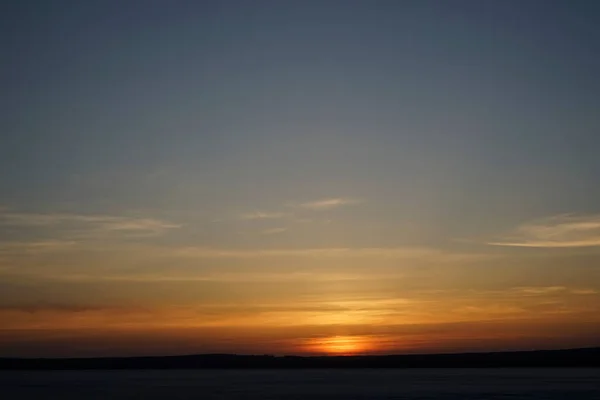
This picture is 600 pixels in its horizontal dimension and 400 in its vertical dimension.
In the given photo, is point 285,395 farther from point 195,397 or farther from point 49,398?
point 49,398

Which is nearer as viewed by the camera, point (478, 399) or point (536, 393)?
point (478, 399)

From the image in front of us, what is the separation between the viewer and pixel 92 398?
5669cm

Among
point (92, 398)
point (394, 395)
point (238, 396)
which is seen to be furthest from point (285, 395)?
point (92, 398)

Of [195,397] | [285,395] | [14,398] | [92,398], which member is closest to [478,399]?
[285,395]

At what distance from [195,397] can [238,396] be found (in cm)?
305

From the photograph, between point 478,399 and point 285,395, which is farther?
point 285,395

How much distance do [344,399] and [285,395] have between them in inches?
284

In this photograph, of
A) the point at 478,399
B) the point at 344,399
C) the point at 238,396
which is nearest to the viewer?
the point at 478,399

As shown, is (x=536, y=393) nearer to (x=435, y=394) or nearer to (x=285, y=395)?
(x=435, y=394)

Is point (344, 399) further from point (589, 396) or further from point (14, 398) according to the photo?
point (14, 398)

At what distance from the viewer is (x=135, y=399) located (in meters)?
55.7

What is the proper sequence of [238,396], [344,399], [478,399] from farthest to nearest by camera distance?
[238,396]
[344,399]
[478,399]

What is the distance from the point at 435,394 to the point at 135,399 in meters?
20.5

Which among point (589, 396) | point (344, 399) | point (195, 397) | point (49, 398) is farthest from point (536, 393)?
point (49, 398)
